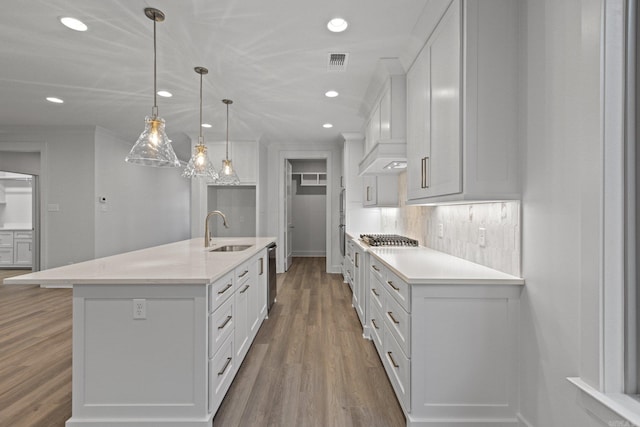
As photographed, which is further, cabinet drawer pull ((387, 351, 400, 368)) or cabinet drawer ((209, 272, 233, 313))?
cabinet drawer pull ((387, 351, 400, 368))

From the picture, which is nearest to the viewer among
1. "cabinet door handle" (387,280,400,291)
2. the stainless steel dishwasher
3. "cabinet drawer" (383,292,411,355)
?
"cabinet drawer" (383,292,411,355)

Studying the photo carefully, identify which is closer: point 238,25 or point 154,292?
point 154,292

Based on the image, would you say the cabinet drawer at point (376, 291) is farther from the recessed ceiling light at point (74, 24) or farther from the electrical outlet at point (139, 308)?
the recessed ceiling light at point (74, 24)

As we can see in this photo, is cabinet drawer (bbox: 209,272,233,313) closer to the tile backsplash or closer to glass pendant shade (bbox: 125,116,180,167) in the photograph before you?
glass pendant shade (bbox: 125,116,180,167)

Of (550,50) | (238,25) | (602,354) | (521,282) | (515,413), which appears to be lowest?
(515,413)

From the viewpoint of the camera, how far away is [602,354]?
3.59 feet

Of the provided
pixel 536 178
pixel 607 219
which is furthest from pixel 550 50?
pixel 607 219

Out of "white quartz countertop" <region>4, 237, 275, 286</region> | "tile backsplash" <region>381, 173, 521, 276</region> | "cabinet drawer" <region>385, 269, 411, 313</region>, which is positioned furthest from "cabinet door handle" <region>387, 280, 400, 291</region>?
"white quartz countertop" <region>4, 237, 275, 286</region>

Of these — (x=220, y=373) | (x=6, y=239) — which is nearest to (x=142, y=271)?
(x=220, y=373)

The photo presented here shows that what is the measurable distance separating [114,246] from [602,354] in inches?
259

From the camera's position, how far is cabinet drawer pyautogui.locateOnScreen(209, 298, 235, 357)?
173 centimetres

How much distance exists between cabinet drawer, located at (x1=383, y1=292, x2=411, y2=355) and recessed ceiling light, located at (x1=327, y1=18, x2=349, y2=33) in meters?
1.99

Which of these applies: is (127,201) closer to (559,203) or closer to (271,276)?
(271,276)

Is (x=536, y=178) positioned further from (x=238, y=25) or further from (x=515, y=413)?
(x=238, y=25)
